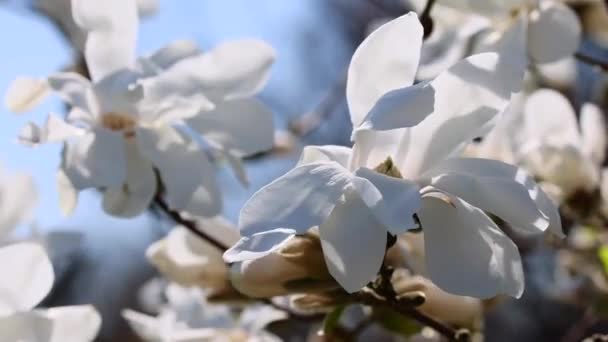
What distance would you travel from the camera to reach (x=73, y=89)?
88 cm

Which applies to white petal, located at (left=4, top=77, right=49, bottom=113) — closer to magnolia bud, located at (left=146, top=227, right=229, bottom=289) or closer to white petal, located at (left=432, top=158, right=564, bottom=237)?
magnolia bud, located at (left=146, top=227, right=229, bottom=289)

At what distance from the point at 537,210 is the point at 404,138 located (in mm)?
119

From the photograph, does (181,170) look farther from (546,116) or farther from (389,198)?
(546,116)

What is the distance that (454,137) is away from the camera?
2.24 feet

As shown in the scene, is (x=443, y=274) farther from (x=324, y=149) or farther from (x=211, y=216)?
(x=211, y=216)

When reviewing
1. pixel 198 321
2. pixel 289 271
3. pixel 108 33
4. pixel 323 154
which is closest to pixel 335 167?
pixel 323 154

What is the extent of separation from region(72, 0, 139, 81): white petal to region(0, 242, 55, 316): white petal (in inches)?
8.9

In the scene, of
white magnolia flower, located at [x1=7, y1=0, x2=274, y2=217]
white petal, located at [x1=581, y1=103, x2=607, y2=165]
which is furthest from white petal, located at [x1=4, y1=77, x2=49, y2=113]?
white petal, located at [x1=581, y1=103, x2=607, y2=165]

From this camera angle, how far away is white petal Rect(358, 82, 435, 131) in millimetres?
608

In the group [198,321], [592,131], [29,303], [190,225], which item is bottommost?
[198,321]

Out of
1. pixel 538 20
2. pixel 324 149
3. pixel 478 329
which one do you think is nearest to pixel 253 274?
pixel 324 149

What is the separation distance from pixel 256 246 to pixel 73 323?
0.24 m

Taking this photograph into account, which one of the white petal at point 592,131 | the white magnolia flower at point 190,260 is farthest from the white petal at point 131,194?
the white petal at point 592,131

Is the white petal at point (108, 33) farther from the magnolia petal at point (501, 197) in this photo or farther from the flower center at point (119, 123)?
the magnolia petal at point (501, 197)
